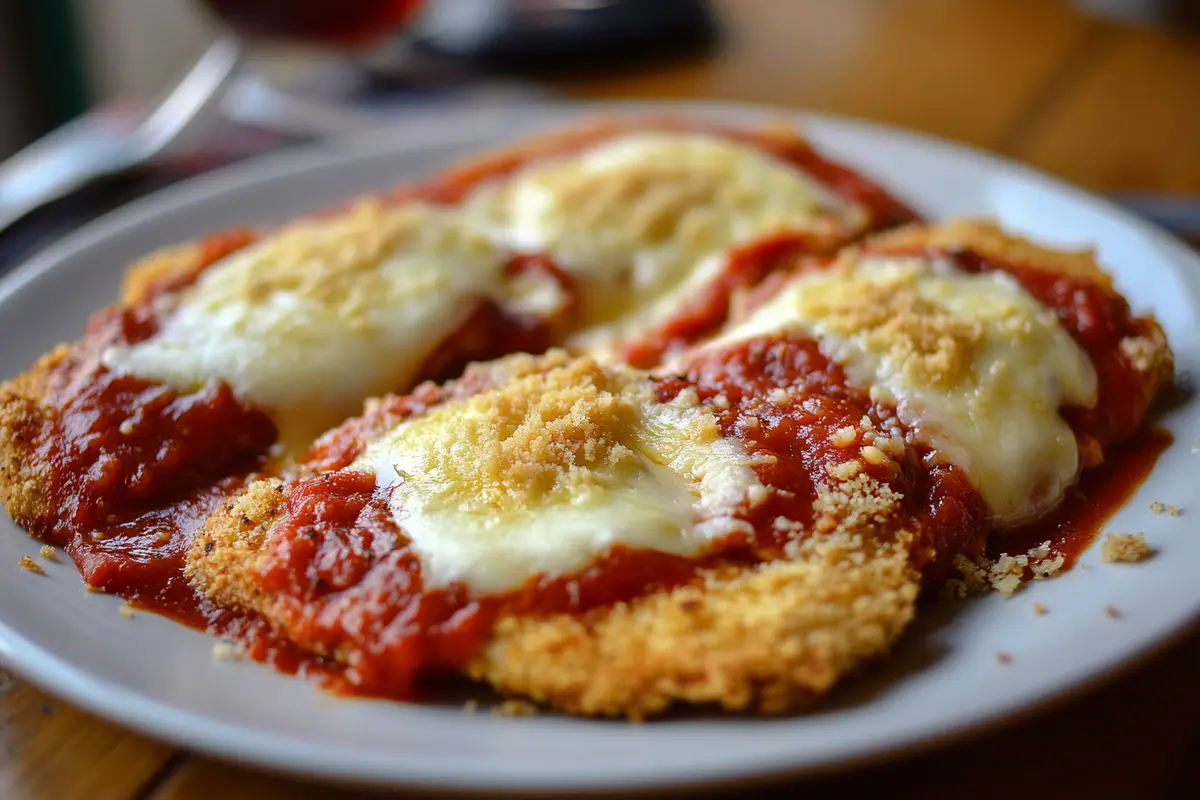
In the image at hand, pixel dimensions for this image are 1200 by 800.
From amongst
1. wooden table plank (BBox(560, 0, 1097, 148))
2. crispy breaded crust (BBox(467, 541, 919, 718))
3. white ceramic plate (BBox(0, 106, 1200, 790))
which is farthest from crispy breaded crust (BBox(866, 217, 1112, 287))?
wooden table plank (BBox(560, 0, 1097, 148))

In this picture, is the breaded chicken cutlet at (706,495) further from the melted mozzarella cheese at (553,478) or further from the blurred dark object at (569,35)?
the blurred dark object at (569,35)

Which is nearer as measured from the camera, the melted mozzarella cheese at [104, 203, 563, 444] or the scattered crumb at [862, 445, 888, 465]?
the scattered crumb at [862, 445, 888, 465]

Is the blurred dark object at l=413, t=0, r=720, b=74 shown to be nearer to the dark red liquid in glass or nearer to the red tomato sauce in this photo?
the dark red liquid in glass

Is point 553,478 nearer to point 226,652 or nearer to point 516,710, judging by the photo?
point 516,710

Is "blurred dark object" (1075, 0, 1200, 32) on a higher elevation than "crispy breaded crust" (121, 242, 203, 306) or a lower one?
lower

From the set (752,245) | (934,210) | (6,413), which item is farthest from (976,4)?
(6,413)

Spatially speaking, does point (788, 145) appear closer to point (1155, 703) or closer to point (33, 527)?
point (1155, 703)

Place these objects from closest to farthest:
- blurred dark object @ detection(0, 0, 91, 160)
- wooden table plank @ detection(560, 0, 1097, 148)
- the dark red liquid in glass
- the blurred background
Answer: the blurred background → the dark red liquid in glass → wooden table plank @ detection(560, 0, 1097, 148) → blurred dark object @ detection(0, 0, 91, 160)
